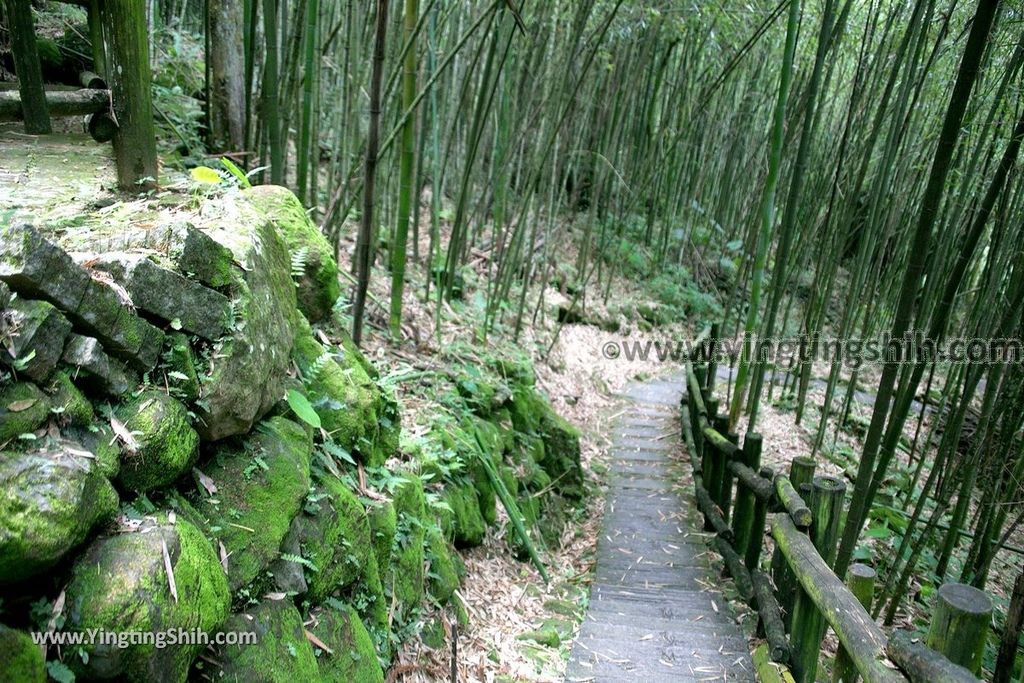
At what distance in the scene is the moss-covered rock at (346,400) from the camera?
89.9 inches

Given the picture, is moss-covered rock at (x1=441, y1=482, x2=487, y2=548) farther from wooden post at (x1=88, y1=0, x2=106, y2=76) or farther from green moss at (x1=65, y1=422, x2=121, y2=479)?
wooden post at (x1=88, y1=0, x2=106, y2=76)

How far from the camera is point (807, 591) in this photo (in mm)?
2025

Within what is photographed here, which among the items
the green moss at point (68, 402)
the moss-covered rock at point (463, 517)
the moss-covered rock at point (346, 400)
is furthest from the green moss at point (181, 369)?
the moss-covered rock at point (463, 517)

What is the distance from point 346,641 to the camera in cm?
180

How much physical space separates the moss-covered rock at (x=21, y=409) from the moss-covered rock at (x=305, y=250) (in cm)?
137

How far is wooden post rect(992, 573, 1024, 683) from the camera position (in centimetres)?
202

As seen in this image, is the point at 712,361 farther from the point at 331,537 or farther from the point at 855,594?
the point at 331,537

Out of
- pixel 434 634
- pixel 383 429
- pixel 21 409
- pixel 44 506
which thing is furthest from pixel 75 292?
pixel 434 634

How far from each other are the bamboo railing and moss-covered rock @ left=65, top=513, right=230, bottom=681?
1485 millimetres

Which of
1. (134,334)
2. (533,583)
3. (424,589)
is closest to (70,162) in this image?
(134,334)

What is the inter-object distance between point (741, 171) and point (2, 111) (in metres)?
10.1

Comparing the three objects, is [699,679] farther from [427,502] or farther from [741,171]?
[741,171]

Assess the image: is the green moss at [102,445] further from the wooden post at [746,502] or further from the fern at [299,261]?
the wooden post at [746,502]

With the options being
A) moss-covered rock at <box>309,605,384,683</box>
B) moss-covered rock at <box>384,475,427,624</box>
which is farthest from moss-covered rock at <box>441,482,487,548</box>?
moss-covered rock at <box>309,605,384,683</box>
